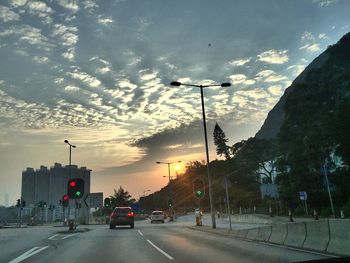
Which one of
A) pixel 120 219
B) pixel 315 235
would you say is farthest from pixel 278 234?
pixel 120 219

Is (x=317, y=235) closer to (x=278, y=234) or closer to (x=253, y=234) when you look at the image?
(x=278, y=234)

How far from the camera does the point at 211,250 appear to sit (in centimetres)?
1434

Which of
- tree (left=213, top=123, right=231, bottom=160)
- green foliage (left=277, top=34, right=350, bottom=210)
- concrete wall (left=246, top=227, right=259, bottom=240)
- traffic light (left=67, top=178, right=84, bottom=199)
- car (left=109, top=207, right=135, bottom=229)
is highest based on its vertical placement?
tree (left=213, top=123, right=231, bottom=160)

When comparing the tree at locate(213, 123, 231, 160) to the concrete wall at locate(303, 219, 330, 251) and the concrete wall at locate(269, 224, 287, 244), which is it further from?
the concrete wall at locate(303, 219, 330, 251)

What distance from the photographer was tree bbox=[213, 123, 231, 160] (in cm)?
14545

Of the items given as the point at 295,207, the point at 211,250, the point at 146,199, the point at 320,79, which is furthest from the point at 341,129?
the point at 146,199

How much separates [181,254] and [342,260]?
852 centimetres

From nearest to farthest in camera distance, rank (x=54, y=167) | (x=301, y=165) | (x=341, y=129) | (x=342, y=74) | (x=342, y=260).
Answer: (x=342, y=260)
(x=341, y=129)
(x=301, y=165)
(x=342, y=74)
(x=54, y=167)

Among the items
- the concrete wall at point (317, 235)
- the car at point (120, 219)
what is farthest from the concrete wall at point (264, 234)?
the car at point (120, 219)

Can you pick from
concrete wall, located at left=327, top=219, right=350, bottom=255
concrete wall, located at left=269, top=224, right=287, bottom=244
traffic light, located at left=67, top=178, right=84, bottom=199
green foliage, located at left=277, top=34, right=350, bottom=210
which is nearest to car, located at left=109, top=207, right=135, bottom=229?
traffic light, located at left=67, top=178, right=84, bottom=199

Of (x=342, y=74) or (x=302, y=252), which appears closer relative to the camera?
(x=302, y=252)

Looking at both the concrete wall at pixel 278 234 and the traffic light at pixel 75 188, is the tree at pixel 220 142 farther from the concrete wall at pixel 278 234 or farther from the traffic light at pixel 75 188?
the concrete wall at pixel 278 234

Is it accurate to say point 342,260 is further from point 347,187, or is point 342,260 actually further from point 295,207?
point 295,207

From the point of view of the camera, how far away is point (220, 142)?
146875 mm
